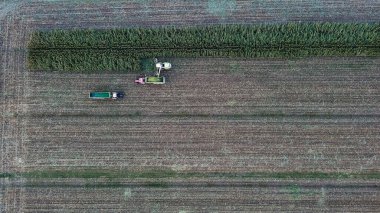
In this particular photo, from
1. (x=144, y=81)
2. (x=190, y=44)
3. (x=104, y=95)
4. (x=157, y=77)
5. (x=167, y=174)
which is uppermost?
(x=190, y=44)

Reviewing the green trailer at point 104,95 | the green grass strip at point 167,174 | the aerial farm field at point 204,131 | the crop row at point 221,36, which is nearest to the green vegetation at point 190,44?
the crop row at point 221,36

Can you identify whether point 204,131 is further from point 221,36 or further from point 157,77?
point 221,36

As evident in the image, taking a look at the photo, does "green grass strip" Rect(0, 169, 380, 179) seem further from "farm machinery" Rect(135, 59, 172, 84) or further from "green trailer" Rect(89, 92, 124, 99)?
"farm machinery" Rect(135, 59, 172, 84)

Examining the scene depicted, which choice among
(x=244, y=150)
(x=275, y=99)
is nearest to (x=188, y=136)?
(x=244, y=150)

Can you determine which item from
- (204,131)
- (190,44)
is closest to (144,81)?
(190,44)

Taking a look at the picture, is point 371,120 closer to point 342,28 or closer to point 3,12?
point 342,28

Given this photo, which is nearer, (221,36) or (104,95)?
(104,95)

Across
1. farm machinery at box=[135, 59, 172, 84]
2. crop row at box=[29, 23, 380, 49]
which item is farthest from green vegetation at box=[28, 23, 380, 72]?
farm machinery at box=[135, 59, 172, 84]
